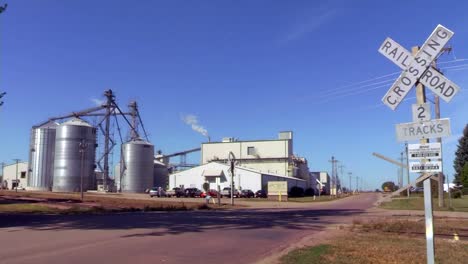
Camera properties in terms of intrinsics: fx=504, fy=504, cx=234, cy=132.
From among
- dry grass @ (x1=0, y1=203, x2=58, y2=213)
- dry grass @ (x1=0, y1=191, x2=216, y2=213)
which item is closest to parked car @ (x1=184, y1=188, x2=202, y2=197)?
dry grass @ (x1=0, y1=191, x2=216, y2=213)

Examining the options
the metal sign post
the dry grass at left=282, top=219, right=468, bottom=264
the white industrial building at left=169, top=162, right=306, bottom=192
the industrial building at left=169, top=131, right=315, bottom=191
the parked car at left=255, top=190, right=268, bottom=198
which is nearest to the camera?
the metal sign post

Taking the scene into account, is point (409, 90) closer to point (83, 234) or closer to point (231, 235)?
point (231, 235)

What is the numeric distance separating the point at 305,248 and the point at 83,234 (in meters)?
7.93

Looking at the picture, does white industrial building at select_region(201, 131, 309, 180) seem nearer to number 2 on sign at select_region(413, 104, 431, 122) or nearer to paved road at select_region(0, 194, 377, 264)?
paved road at select_region(0, 194, 377, 264)

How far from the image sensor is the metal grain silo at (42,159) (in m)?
87.5

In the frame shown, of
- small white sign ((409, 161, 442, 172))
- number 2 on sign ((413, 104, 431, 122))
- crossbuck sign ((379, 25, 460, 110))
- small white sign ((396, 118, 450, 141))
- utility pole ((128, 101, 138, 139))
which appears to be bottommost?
small white sign ((409, 161, 442, 172))

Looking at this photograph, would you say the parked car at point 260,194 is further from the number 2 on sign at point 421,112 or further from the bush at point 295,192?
the number 2 on sign at point 421,112

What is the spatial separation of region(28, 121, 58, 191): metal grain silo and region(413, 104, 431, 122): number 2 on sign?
8657 centimetres

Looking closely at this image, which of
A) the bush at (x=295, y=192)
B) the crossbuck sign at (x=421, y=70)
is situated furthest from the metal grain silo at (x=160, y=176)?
the crossbuck sign at (x=421, y=70)

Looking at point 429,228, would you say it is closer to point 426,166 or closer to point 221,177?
point 426,166

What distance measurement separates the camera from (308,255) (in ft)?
42.0

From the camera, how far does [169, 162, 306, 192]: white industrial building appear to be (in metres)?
89.2

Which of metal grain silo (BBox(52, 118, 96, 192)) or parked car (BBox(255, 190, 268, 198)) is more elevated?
metal grain silo (BBox(52, 118, 96, 192))

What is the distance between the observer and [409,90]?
7.34m
